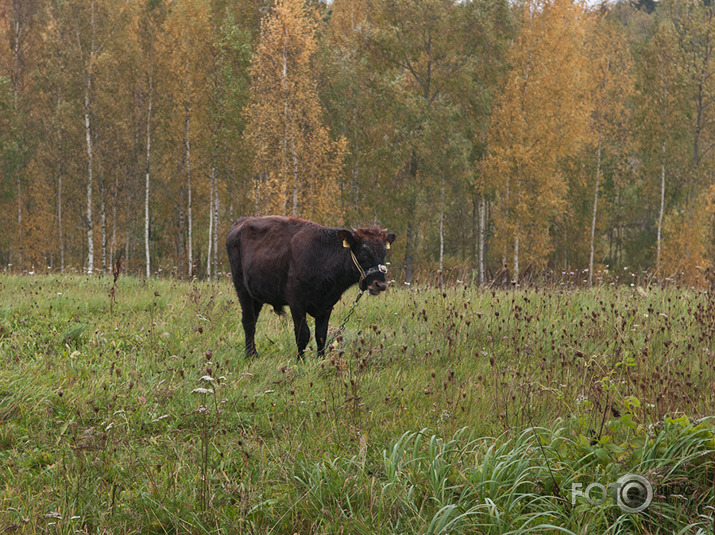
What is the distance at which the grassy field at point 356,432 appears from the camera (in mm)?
2771

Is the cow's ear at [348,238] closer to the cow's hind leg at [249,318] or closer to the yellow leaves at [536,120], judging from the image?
the cow's hind leg at [249,318]

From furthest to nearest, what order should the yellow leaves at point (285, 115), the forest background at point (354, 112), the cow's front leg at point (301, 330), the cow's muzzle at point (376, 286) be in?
1. the forest background at point (354, 112)
2. the yellow leaves at point (285, 115)
3. the cow's front leg at point (301, 330)
4. the cow's muzzle at point (376, 286)

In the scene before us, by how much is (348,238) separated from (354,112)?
21.8 m

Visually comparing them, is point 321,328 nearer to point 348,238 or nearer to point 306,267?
point 306,267

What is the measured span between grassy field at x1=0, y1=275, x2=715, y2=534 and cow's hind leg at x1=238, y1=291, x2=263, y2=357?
0.19 meters

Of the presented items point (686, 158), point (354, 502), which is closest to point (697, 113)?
point (686, 158)

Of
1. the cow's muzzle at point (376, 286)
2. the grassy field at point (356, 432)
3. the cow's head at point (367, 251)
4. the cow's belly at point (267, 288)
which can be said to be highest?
the cow's head at point (367, 251)

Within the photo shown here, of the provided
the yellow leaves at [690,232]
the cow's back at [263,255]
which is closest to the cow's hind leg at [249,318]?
the cow's back at [263,255]

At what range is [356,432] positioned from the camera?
3725mm

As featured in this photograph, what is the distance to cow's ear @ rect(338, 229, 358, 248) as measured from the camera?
5.90 metres

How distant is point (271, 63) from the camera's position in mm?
20219

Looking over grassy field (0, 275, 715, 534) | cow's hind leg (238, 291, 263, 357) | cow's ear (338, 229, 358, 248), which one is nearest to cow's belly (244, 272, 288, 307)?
cow's hind leg (238, 291, 263, 357)

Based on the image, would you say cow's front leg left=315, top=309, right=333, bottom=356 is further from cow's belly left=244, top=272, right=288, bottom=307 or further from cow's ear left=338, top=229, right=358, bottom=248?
cow's ear left=338, top=229, right=358, bottom=248

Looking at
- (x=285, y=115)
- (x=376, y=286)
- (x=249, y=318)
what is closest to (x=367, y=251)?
(x=376, y=286)
